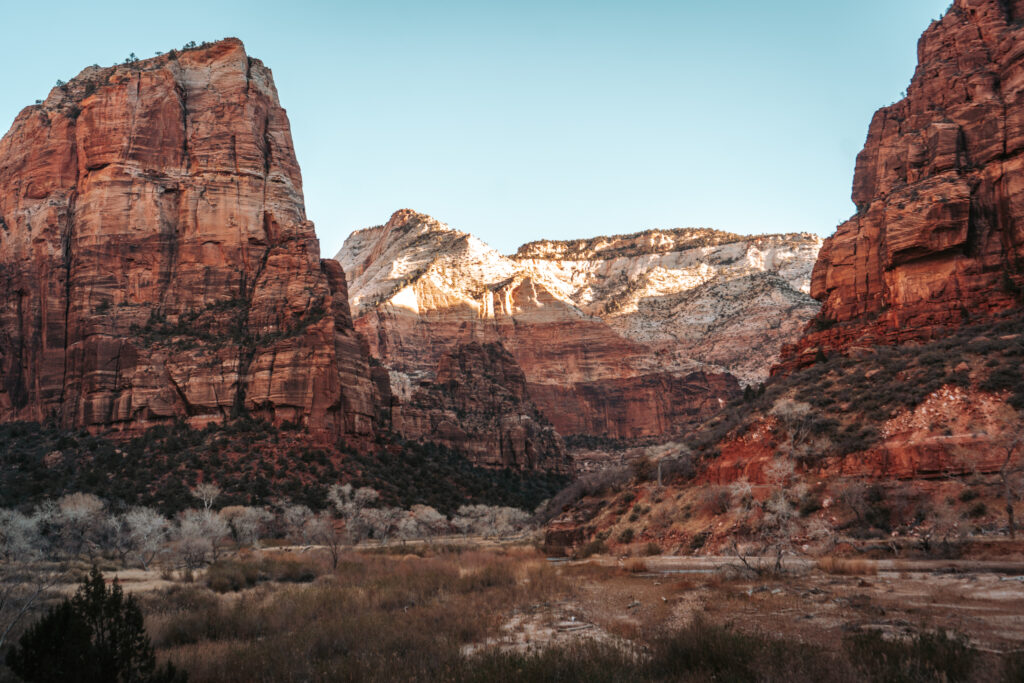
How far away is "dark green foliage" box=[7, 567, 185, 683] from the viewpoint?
8.44 metres

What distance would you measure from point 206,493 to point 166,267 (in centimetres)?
2692

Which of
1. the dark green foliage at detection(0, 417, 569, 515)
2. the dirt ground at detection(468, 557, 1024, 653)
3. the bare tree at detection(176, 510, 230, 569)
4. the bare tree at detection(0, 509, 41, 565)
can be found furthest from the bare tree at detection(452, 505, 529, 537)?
the dirt ground at detection(468, 557, 1024, 653)

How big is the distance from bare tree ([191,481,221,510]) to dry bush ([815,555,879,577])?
37839 millimetres

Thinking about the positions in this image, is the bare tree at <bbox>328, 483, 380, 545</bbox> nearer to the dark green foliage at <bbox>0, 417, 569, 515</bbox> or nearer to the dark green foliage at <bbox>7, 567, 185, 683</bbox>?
the dark green foliage at <bbox>0, 417, 569, 515</bbox>

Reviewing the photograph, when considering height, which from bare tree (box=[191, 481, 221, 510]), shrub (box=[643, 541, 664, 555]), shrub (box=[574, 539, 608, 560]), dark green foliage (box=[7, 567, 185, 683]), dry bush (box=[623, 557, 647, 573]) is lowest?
shrub (box=[574, 539, 608, 560])

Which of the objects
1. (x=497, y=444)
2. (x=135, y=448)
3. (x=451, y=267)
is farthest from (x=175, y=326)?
(x=451, y=267)

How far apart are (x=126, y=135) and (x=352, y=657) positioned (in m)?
68.6

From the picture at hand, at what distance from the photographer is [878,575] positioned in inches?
629

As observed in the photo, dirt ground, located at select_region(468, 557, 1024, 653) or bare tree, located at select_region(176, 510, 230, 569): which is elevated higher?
dirt ground, located at select_region(468, 557, 1024, 653)

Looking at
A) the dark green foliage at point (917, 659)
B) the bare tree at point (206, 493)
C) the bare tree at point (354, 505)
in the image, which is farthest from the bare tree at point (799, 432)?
the bare tree at point (206, 493)

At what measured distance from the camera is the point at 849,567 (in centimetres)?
1700

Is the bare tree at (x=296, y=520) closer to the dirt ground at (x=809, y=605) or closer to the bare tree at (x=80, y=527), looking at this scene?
the bare tree at (x=80, y=527)

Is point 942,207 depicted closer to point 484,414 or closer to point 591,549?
point 591,549

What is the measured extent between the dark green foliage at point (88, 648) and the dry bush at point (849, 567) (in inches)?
571
